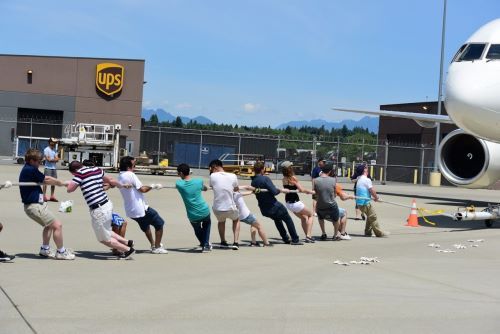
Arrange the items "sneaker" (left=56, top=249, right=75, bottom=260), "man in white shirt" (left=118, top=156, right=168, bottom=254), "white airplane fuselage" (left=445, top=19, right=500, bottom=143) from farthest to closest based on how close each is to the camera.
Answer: "white airplane fuselage" (left=445, top=19, right=500, bottom=143), "man in white shirt" (left=118, top=156, right=168, bottom=254), "sneaker" (left=56, top=249, right=75, bottom=260)

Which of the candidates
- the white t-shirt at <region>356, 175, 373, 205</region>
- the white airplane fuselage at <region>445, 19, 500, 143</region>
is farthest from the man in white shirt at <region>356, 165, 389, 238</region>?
the white airplane fuselage at <region>445, 19, 500, 143</region>

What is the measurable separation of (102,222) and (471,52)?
10692 mm

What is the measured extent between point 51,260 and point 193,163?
42658mm

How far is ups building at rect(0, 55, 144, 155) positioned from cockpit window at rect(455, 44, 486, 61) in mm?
37237

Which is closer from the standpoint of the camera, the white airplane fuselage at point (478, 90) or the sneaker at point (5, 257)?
the sneaker at point (5, 257)

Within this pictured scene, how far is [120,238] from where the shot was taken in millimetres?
9891

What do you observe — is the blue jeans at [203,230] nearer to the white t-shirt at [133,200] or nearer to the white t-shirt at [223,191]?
the white t-shirt at [223,191]

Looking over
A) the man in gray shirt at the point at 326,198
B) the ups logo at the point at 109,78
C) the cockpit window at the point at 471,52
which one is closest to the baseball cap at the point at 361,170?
the man in gray shirt at the point at 326,198

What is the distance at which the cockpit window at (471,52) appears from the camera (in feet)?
53.3

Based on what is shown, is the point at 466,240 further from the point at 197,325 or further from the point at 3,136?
the point at 3,136

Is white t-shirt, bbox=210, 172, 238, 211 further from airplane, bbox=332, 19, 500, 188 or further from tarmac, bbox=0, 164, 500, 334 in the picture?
airplane, bbox=332, 19, 500, 188

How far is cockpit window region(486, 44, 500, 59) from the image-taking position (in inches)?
628

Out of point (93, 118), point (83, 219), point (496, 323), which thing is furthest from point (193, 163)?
point (496, 323)

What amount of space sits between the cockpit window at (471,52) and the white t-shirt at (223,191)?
7937mm
